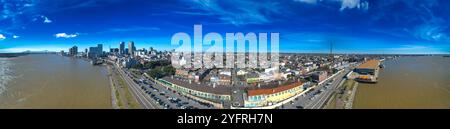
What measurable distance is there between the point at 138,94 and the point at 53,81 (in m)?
1.28

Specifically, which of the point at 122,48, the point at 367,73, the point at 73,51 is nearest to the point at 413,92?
the point at 367,73

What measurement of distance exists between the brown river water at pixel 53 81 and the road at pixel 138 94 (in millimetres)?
198

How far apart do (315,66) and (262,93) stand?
872 mm

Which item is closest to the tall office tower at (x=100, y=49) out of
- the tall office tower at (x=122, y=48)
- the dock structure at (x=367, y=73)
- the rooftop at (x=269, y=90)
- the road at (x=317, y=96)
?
the tall office tower at (x=122, y=48)

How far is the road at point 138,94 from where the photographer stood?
1.75 m

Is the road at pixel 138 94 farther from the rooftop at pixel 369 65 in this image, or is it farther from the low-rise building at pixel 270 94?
the rooftop at pixel 369 65

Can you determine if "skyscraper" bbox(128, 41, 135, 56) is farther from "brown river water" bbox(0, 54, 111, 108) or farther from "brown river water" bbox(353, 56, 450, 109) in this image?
"brown river water" bbox(353, 56, 450, 109)

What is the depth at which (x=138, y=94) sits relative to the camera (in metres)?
2.07

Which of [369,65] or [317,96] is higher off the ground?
[369,65]

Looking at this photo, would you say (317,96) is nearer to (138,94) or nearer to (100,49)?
(138,94)

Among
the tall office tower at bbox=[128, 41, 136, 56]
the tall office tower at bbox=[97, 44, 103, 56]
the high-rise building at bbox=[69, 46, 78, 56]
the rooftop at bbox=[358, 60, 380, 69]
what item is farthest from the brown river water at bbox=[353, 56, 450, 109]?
the high-rise building at bbox=[69, 46, 78, 56]

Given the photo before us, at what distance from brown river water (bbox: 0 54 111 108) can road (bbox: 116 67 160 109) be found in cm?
20
